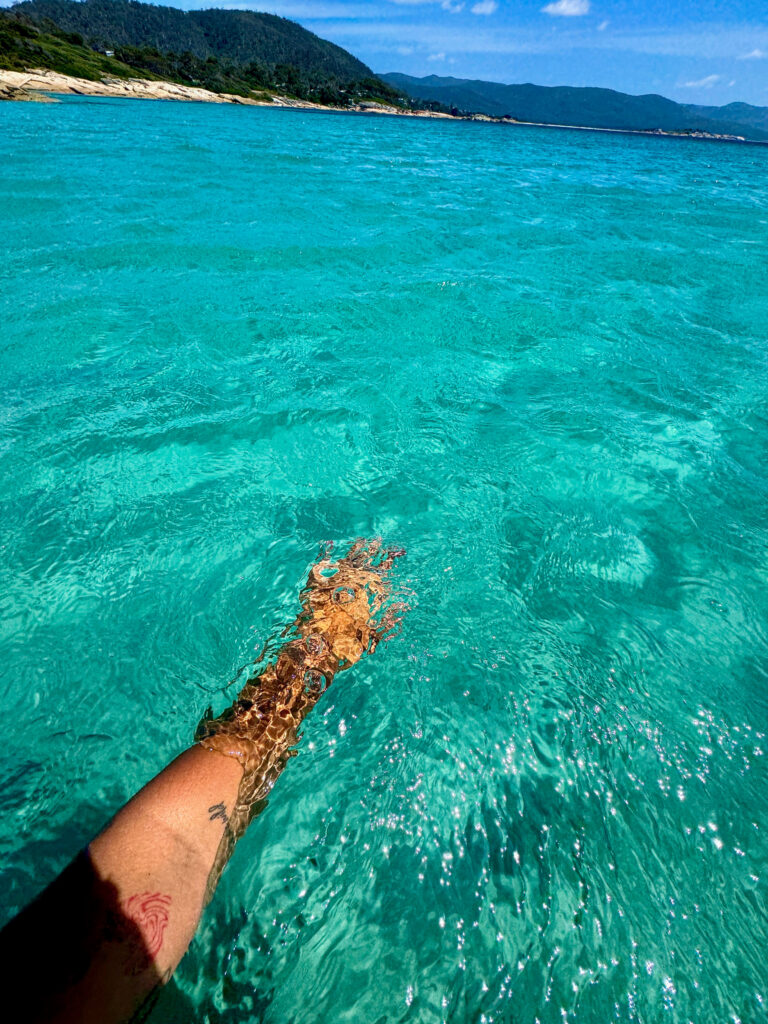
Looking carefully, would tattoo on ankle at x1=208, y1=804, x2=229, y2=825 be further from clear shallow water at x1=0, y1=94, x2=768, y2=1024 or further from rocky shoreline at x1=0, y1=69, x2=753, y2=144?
rocky shoreline at x1=0, y1=69, x2=753, y2=144

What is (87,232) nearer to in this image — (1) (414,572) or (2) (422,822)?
(1) (414,572)

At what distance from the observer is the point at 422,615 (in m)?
3.74

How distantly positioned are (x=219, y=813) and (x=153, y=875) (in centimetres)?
42

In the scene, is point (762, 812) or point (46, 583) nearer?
point (762, 812)

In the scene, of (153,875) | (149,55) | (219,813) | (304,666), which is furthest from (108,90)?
(153,875)

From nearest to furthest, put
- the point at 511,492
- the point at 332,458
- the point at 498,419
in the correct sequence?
the point at 511,492 < the point at 332,458 < the point at 498,419

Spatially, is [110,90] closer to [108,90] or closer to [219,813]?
[108,90]

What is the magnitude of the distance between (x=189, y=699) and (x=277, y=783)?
81 centimetres

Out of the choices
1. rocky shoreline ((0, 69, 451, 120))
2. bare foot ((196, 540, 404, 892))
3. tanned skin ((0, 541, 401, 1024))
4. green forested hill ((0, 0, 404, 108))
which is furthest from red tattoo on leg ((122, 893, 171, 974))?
green forested hill ((0, 0, 404, 108))

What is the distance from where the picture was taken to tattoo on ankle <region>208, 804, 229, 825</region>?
7.68ft

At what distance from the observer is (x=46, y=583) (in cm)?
381

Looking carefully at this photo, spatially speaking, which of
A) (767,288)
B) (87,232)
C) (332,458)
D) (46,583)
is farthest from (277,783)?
(767,288)

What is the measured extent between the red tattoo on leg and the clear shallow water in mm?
397

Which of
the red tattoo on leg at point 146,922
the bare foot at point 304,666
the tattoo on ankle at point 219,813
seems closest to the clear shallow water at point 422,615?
the bare foot at point 304,666
